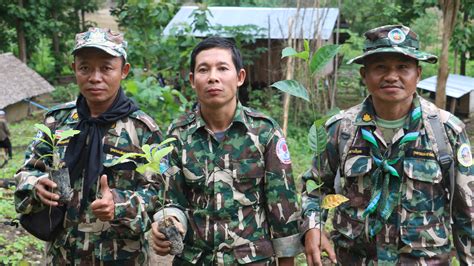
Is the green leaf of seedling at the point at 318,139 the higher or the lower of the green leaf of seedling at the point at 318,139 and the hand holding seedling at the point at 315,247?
the higher

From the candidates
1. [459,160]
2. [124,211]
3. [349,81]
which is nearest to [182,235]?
[124,211]

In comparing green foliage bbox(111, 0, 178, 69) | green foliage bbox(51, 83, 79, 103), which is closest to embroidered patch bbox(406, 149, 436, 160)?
green foliage bbox(111, 0, 178, 69)

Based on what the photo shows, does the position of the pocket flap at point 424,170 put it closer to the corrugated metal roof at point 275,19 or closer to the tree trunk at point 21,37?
the corrugated metal roof at point 275,19

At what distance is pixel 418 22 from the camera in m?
18.9

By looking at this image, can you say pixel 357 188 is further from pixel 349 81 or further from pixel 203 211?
pixel 349 81

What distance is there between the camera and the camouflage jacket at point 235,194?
244 centimetres

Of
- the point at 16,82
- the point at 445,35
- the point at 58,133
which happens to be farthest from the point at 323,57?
the point at 16,82

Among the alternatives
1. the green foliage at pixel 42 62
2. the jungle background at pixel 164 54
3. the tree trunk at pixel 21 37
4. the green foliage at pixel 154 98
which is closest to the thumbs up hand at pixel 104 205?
the jungle background at pixel 164 54

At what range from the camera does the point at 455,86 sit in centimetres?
1359

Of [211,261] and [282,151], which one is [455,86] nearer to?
[282,151]

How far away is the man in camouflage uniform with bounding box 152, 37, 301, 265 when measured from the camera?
2.44 meters

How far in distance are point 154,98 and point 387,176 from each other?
15.9ft

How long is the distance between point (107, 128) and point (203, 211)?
62 cm

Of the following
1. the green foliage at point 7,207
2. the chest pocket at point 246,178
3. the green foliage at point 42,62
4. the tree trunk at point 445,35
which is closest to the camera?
the chest pocket at point 246,178
